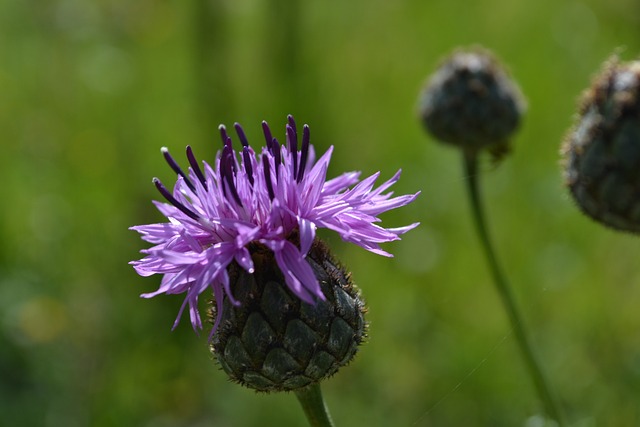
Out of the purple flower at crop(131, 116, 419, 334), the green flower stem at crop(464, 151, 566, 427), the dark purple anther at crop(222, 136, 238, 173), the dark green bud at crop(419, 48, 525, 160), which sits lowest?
the green flower stem at crop(464, 151, 566, 427)

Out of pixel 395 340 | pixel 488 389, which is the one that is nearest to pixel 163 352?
pixel 395 340

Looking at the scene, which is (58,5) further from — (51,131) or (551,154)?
(551,154)

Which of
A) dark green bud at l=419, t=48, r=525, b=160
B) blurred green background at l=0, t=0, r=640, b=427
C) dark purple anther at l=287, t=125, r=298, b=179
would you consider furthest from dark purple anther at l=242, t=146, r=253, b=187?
dark green bud at l=419, t=48, r=525, b=160

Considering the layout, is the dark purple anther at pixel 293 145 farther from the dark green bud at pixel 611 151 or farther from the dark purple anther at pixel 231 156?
the dark green bud at pixel 611 151

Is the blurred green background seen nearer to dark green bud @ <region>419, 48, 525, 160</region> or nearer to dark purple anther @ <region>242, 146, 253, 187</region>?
dark green bud @ <region>419, 48, 525, 160</region>

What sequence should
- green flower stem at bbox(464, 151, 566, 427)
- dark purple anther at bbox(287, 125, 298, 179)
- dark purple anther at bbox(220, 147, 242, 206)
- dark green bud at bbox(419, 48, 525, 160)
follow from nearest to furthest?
dark purple anther at bbox(220, 147, 242, 206) < dark purple anther at bbox(287, 125, 298, 179) < green flower stem at bbox(464, 151, 566, 427) < dark green bud at bbox(419, 48, 525, 160)

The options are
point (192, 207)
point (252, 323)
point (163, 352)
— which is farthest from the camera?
point (163, 352)

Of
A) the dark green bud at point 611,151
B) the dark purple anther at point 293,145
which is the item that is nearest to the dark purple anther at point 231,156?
the dark purple anther at point 293,145
